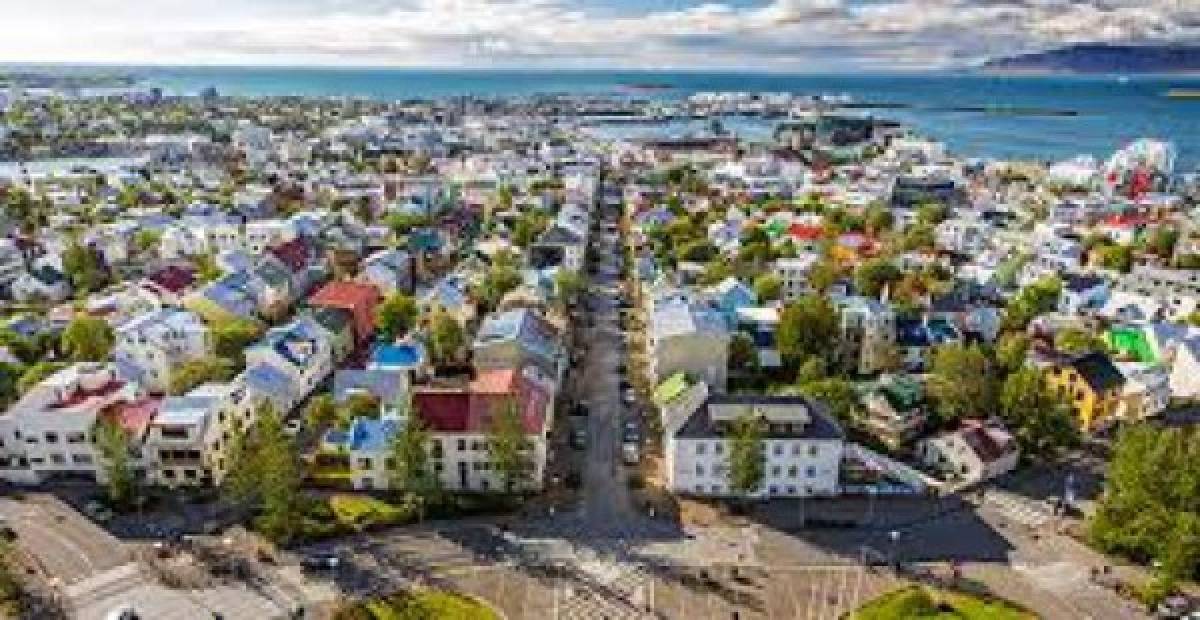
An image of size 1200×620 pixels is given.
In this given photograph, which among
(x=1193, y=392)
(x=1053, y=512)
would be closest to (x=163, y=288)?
(x=1053, y=512)

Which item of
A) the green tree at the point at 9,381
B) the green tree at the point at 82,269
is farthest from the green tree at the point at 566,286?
the green tree at the point at 82,269

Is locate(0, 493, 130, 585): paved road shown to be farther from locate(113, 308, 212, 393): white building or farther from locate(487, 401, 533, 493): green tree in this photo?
locate(487, 401, 533, 493): green tree

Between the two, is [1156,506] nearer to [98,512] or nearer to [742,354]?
[742,354]

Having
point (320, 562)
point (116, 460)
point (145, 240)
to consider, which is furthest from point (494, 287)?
point (145, 240)

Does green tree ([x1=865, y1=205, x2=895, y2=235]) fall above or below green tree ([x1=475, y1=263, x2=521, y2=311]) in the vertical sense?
above

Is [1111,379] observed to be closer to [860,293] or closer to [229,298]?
[860,293]

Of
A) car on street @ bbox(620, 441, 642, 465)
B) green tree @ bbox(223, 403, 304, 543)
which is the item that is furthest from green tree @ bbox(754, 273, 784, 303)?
green tree @ bbox(223, 403, 304, 543)
